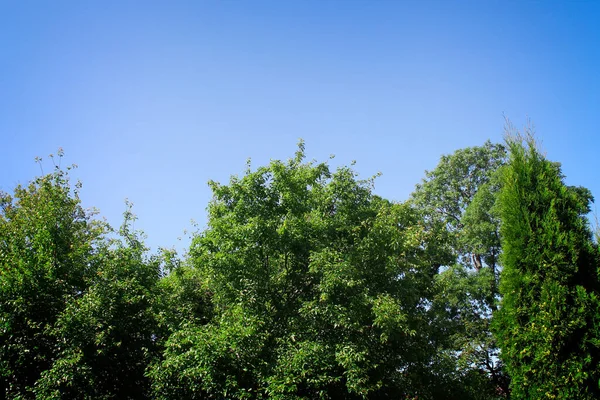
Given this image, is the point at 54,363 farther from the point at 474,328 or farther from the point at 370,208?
the point at 474,328

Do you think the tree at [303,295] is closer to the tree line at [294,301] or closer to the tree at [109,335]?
the tree line at [294,301]

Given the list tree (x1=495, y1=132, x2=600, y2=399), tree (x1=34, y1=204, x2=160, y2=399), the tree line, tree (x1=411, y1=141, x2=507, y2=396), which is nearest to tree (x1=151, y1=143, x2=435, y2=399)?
the tree line

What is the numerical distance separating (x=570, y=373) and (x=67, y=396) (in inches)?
393

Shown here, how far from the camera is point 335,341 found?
9.25 m

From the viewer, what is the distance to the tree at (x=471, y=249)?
19.8m

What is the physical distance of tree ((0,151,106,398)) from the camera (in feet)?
30.1

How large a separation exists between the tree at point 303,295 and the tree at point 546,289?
2188mm

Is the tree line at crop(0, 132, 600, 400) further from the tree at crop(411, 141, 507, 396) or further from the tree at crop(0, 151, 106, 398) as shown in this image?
the tree at crop(411, 141, 507, 396)

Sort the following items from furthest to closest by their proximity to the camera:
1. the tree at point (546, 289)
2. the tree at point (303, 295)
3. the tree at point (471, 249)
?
the tree at point (471, 249)
the tree at point (303, 295)
the tree at point (546, 289)

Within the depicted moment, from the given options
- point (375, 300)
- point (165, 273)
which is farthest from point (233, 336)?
point (165, 273)

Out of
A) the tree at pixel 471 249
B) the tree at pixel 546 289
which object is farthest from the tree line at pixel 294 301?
the tree at pixel 471 249

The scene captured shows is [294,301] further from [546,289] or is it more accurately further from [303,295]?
[546,289]

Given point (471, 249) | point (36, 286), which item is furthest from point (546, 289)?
point (471, 249)

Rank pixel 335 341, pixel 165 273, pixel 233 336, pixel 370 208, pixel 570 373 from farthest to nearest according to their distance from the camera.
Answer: pixel 165 273 < pixel 370 208 < pixel 335 341 < pixel 233 336 < pixel 570 373
